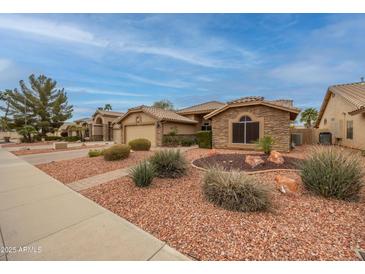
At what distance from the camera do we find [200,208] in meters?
3.95

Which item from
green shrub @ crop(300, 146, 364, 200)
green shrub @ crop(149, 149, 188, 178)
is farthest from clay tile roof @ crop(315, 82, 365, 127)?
green shrub @ crop(149, 149, 188, 178)

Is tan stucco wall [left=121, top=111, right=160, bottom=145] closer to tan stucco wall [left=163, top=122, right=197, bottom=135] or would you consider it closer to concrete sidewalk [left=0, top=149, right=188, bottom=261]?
tan stucco wall [left=163, top=122, right=197, bottom=135]

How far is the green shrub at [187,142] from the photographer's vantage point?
1866cm

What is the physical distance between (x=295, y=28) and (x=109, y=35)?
7.12 meters

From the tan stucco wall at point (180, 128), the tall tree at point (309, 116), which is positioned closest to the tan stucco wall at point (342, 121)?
the tan stucco wall at point (180, 128)

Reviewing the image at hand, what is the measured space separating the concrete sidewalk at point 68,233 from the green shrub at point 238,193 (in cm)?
179

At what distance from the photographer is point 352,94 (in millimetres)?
14914

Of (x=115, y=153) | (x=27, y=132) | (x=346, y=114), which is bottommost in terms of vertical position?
(x=115, y=153)

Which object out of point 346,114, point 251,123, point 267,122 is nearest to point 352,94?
point 346,114

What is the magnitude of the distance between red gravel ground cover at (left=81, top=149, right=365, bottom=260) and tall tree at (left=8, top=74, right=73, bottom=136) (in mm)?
37556

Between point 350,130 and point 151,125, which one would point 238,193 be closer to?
point 151,125

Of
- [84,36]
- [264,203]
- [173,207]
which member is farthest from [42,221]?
[84,36]

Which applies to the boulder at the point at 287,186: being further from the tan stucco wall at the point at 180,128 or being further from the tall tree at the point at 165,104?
the tall tree at the point at 165,104

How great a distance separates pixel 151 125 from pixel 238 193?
15774 mm
